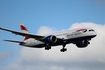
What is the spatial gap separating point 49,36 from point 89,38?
31.9ft

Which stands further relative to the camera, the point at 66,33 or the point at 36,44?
the point at 36,44

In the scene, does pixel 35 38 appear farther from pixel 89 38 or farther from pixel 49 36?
pixel 89 38

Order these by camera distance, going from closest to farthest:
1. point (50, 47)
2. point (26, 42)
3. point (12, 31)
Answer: point (12, 31), point (50, 47), point (26, 42)

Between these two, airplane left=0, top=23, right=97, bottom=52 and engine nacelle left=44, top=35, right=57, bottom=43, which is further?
engine nacelle left=44, top=35, right=57, bottom=43

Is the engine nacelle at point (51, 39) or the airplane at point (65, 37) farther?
the engine nacelle at point (51, 39)

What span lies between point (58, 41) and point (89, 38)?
7.60 m

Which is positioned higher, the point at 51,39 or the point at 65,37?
the point at 65,37

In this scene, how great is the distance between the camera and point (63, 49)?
90.2m

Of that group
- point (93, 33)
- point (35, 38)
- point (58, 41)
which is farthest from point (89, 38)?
point (35, 38)

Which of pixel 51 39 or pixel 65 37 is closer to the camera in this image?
pixel 51 39

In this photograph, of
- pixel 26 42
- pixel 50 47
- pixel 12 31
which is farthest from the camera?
pixel 26 42

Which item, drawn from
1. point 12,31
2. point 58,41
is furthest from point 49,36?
point 12,31

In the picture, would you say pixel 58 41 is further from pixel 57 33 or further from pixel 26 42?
pixel 26 42

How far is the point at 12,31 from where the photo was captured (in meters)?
79.6
